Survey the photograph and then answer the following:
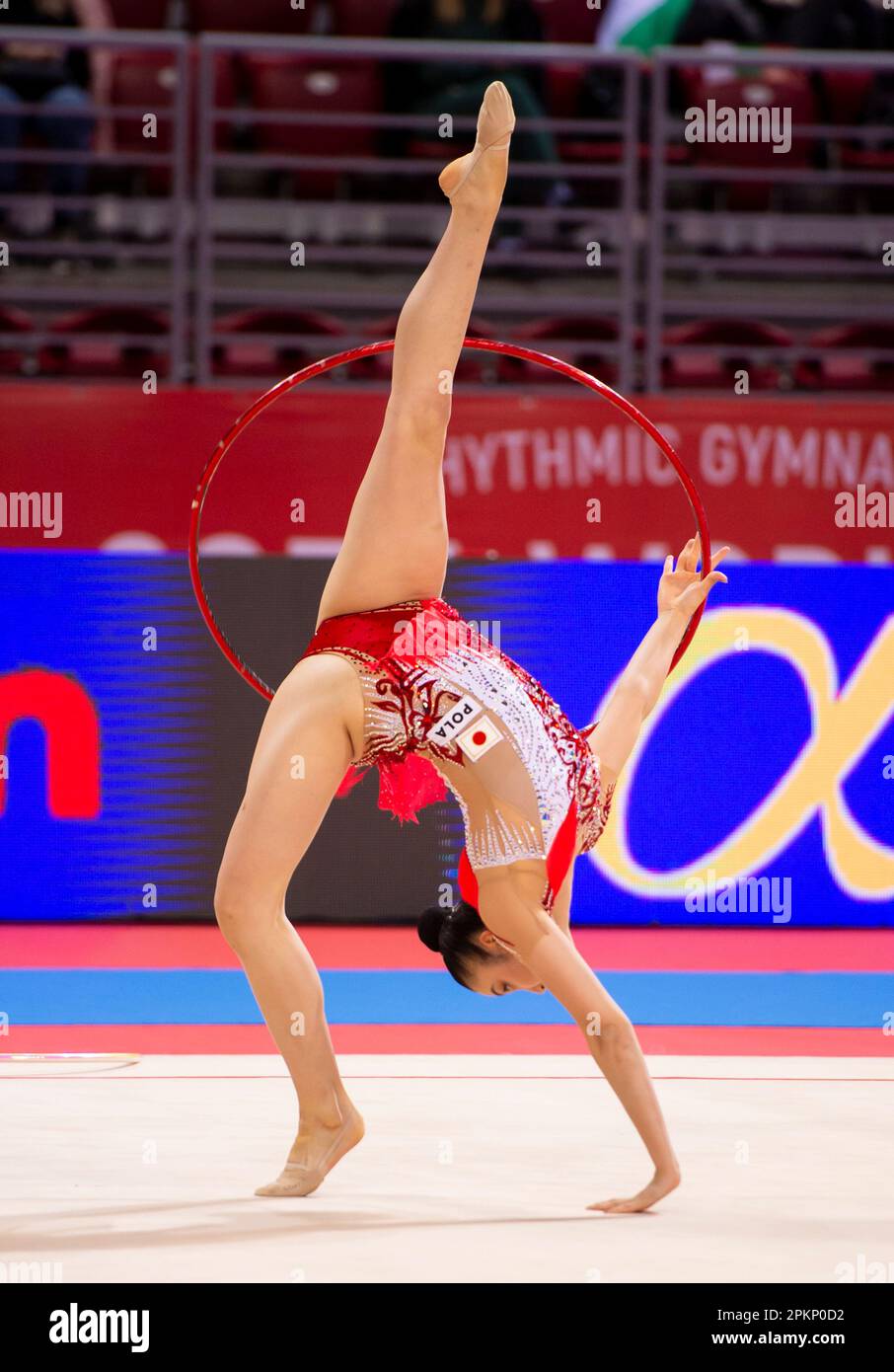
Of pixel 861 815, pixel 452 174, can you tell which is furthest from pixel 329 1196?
pixel 861 815

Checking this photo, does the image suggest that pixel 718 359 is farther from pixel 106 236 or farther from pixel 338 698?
pixel 338 698

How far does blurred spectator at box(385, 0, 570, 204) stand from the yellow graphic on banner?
230 cm

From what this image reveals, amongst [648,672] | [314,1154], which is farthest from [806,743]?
[314,1154]

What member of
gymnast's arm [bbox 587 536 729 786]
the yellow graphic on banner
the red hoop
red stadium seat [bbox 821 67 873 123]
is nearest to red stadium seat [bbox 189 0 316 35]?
red stadium seat [bbox 821 67 873 123]

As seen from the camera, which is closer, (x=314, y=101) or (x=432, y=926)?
(x=432, y=926)

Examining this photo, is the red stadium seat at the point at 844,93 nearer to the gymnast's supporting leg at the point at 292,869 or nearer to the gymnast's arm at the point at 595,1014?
the gymnast's supporting leg at the point at 292,869

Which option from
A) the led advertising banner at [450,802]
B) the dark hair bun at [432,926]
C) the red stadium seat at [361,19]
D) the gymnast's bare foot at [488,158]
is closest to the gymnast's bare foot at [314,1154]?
the dark hair bun at [432,926]

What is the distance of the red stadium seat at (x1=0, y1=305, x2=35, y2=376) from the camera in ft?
25.6

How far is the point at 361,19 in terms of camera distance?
8.77m

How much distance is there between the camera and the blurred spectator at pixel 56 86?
7867 millimetres

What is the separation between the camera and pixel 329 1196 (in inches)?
137

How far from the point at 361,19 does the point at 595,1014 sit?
6676 mm

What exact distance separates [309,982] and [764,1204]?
37.0 inches

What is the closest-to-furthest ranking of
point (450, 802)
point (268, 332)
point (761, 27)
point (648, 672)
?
point (648, 672) < point (450, 802) < point (268, 332) < point (761, 27)
